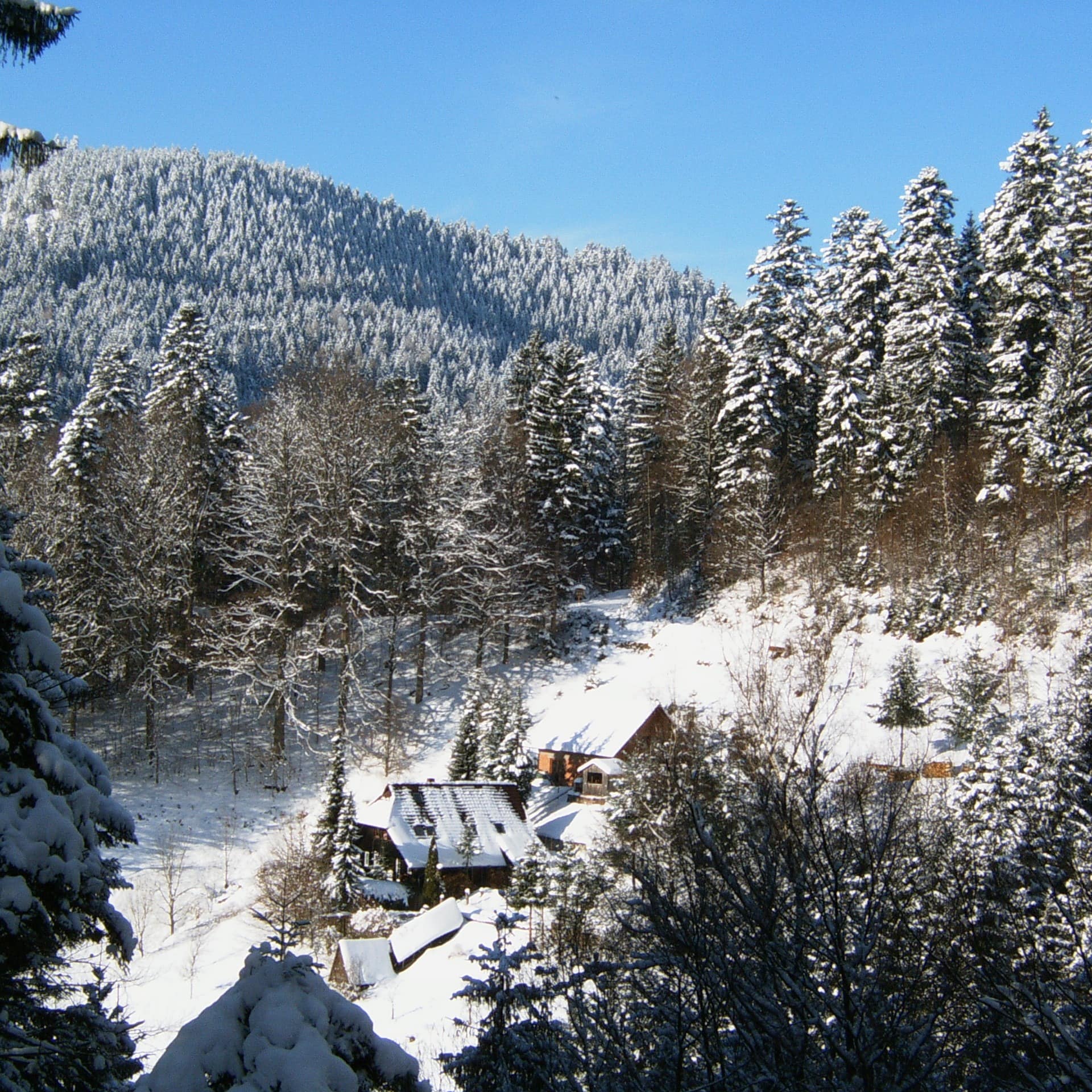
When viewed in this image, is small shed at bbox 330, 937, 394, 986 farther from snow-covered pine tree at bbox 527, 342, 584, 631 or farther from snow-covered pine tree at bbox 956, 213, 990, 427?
snow-covered pine tree at bbox 956, 213, 990, 427

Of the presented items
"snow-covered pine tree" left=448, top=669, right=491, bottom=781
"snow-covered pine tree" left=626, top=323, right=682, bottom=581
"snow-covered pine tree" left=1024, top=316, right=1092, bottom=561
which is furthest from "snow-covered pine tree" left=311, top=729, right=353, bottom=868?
"snow-covered pine tree" left=1024, top=316, right=1092, bottom=561

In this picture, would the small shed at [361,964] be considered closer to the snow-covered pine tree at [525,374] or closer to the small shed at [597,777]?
the small shed at [597,777]

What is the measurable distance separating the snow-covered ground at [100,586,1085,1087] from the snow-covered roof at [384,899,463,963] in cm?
48

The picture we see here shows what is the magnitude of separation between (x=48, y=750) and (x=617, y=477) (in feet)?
165

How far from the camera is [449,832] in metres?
28.5

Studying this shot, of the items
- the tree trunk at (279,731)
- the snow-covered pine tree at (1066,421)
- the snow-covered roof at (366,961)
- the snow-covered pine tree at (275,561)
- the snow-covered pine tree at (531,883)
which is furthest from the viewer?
the snow-covered pine tree at (275,561)

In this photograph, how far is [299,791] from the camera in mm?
30422

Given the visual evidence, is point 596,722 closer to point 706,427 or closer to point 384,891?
point 384,891

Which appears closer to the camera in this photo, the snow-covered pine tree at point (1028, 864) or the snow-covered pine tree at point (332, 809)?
the snow-covered pine tree at point (1028, 864)

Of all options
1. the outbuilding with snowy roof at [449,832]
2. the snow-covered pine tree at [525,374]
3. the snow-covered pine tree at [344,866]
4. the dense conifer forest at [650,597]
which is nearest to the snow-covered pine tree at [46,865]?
the dense conifer forest at [650,597]

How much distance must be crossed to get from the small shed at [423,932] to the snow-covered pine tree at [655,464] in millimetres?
24928

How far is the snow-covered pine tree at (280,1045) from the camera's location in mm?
3658

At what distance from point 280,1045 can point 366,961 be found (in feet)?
63.4

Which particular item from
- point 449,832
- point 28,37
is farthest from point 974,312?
point 28,37
